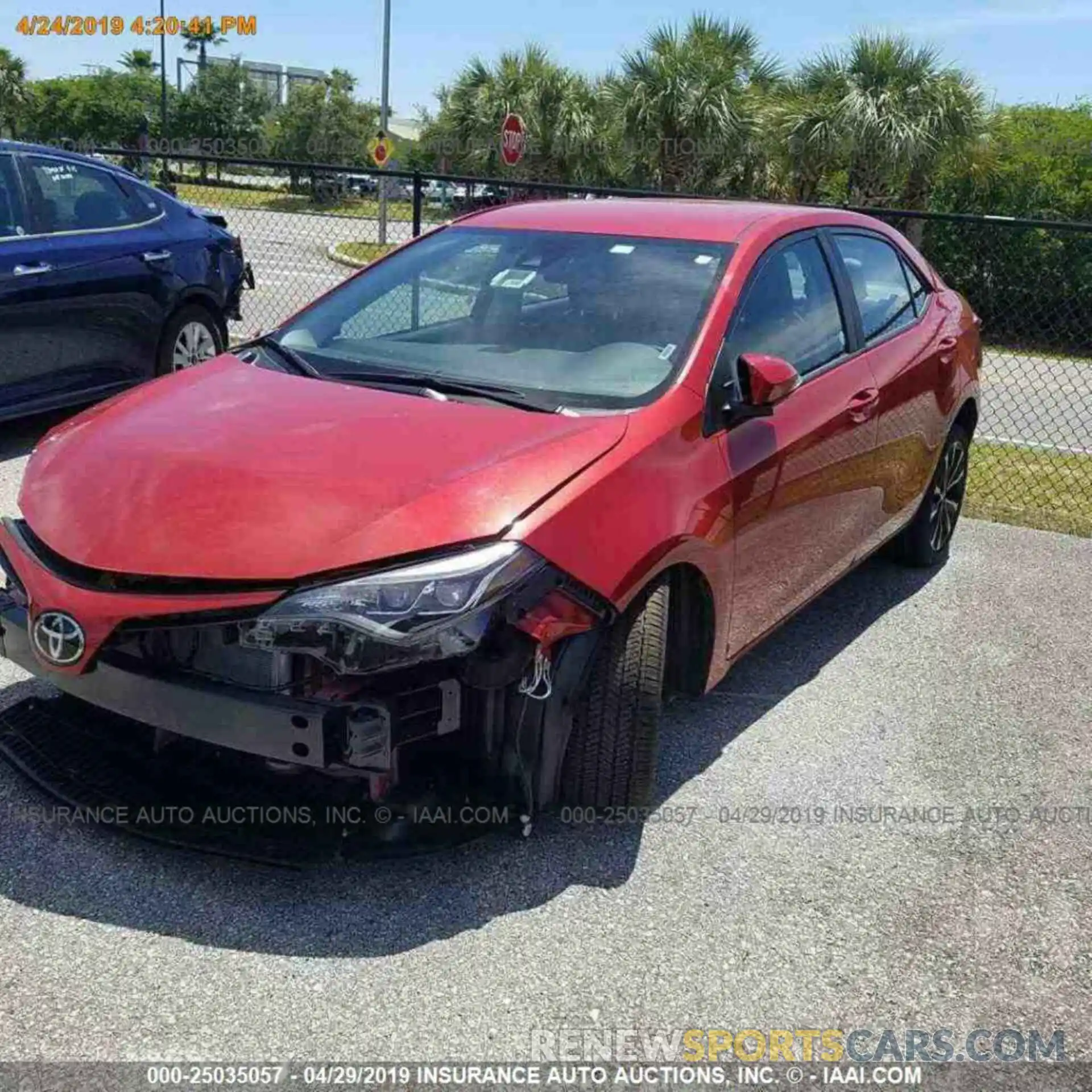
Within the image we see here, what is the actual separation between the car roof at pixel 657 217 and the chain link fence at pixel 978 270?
486 mm

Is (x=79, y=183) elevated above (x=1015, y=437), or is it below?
above

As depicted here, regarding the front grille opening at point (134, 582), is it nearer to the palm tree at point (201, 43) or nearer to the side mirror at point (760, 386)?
the side mirror at point (760, 386)

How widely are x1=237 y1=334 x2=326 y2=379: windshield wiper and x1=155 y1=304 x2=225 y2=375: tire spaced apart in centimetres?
324

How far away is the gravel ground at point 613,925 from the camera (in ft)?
8.57

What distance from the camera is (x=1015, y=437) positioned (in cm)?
969

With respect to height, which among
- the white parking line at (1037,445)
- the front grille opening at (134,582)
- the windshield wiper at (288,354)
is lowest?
the white parking line at (1037,445)

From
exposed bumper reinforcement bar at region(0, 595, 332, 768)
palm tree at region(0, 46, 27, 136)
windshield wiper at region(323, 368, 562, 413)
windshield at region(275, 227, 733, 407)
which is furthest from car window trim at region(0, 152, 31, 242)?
palm tree at region(0, 46, 27, 136)

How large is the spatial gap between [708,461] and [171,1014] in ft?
6.54

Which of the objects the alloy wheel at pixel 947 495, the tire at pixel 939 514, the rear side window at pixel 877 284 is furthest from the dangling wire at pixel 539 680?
the alloy wheel at pixel 947 495

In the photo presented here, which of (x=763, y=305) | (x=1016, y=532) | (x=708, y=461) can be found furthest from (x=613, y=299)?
(x=1016, y=532)

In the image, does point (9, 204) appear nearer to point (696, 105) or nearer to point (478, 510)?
point (478, 510)

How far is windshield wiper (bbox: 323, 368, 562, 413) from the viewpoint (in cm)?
346

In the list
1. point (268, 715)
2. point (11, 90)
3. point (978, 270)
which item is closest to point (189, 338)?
point (268, 715)

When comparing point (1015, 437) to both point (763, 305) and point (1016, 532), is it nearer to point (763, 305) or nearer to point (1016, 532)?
point (1016, 532)
